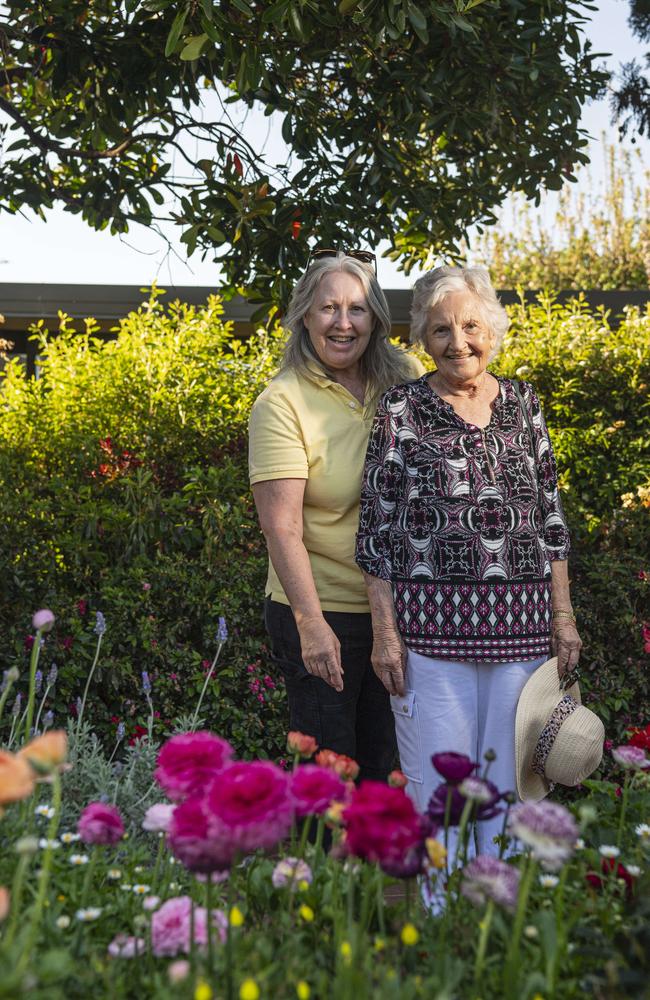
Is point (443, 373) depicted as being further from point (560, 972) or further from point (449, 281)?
point (560, 972)

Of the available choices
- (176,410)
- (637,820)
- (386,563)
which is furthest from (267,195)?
(637,820)

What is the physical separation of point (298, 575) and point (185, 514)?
7.47 feet

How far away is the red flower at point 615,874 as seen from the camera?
73.7 inches

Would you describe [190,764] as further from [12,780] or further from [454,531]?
[454,531]

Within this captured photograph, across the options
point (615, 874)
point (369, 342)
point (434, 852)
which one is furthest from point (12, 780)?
point (369, 342)

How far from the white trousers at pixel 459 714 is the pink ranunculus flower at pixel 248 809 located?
4.25 ft

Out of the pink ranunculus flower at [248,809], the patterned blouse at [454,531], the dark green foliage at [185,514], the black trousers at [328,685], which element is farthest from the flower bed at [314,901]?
the dark green foliage at [185,514]

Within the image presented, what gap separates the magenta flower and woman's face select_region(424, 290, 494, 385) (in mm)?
1374

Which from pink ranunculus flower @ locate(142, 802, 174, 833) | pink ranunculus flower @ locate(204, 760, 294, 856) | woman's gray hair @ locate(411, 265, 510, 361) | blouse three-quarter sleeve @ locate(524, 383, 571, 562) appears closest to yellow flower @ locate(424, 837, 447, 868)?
pink ranunculus flower @ locate(204, 760, 294, 856)

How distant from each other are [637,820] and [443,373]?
4.17ft

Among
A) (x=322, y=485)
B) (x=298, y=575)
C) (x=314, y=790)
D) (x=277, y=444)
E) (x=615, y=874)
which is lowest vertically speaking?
(x=615, y=874)

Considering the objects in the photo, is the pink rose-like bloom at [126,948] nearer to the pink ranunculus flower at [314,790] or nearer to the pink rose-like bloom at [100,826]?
the pink rose-like bloom at [100,826]

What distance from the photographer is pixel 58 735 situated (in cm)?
127

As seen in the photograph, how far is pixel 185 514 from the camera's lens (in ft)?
15.9
